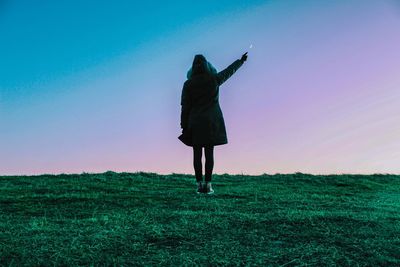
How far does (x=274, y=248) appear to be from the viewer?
5363 millimetres

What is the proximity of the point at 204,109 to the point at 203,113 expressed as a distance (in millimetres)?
102

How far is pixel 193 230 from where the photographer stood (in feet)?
19.6

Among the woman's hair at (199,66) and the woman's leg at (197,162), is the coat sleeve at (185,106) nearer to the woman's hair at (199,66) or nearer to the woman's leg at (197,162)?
the woman's hair at (199,66)

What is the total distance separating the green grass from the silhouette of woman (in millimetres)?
782

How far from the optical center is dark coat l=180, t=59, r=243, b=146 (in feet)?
32.1

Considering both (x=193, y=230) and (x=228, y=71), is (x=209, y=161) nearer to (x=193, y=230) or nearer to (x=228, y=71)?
(x=228, y=71)

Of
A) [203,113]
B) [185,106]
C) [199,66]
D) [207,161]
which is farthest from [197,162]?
[199,66]

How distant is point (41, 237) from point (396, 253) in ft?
13.9

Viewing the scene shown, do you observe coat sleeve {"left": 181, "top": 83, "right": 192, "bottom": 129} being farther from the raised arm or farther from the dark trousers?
the raised arm

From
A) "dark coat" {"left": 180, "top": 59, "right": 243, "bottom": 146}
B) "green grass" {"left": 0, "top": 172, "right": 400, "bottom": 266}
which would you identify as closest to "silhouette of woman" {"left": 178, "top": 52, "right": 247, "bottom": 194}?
"dark coat" {"left": 180, "top": 59, "right": 243, "bottom": 146}

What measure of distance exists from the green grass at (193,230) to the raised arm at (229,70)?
2.51 meters

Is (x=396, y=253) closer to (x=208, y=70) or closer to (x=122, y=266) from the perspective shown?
(x=122, y=266)

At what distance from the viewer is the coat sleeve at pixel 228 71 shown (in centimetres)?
1015

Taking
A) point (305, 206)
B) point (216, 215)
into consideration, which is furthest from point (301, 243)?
point (305, 206)
